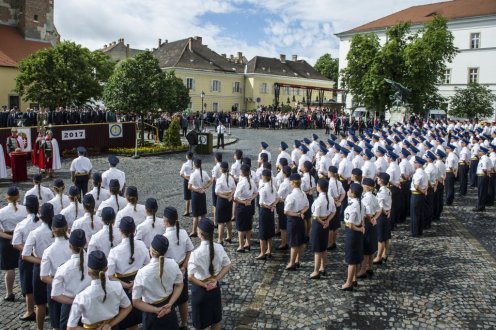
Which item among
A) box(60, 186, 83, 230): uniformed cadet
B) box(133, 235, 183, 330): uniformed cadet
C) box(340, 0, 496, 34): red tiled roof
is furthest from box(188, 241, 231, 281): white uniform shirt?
box(340, 0, 496, 34): red tiled roof

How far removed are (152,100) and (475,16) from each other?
47434 mm

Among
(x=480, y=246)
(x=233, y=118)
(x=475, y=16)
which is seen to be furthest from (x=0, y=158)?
(x=475, y=16)

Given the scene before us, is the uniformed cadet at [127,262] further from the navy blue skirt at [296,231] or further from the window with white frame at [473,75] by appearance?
the window with white frame at [473,75]

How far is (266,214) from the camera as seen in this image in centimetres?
971

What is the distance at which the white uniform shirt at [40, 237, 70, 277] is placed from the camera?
563 centimetres

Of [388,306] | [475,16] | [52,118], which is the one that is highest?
[475,16]

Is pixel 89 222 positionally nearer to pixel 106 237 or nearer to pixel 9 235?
pixel 106 237

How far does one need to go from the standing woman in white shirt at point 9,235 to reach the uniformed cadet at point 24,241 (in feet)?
1.83

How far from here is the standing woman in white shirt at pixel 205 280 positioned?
5.78 m

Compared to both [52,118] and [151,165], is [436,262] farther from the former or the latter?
[52,118]

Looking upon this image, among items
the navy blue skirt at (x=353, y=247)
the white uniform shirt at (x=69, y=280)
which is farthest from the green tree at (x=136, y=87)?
the white uniform shirt at (x=69, y=280)

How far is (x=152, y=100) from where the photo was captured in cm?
2502

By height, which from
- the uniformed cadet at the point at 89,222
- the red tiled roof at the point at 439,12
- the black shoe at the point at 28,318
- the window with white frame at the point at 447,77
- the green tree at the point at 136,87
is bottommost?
the black shoe at the point at 28,318

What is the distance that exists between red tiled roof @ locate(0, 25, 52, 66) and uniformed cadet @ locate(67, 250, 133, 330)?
47.1 m
